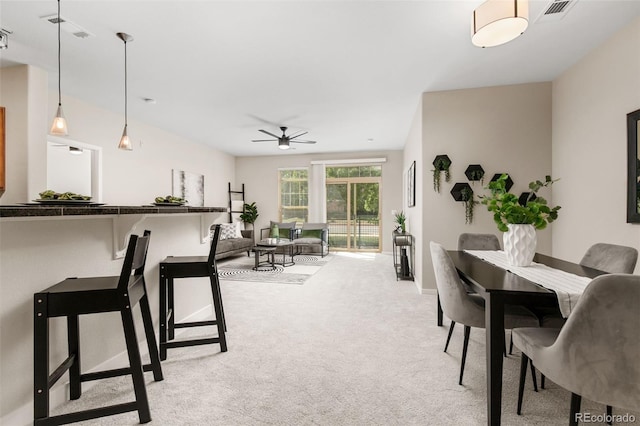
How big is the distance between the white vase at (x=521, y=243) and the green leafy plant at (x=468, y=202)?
1.90 m

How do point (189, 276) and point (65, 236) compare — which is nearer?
point (65, 236)

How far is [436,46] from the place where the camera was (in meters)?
2.80

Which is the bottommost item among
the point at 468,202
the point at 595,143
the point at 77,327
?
the point at 77,327

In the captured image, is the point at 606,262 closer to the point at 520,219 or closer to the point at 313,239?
the point at 520,219

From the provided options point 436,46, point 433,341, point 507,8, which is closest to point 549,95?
point 436,46

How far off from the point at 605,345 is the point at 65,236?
2.61m

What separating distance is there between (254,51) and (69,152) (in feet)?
11.5

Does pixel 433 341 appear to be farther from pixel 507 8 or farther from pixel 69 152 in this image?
pixel 69 152

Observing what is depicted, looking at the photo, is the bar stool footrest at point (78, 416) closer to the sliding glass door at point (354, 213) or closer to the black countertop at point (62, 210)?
the black countertop at point (62, 210)

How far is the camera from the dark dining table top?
56.9 inches

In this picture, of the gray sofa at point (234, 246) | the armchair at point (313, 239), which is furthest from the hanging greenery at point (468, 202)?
the gray sofa at point (234, 246)

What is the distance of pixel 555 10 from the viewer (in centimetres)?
231

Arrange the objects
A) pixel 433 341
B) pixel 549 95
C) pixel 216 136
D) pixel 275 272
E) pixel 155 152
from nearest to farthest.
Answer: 1. pixel 433 341
2. pixel 549 95
3. pixel 275 272
4. pixel 155 152
5. pixel 216 136

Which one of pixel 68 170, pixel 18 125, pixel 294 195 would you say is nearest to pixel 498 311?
pixel 18 125
